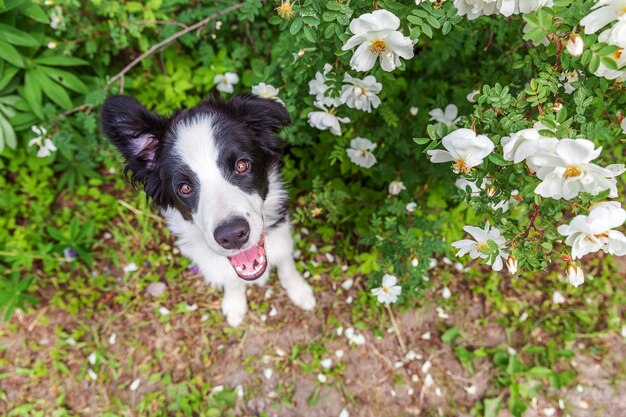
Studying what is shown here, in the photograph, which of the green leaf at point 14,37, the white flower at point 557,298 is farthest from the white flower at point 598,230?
the green leaf at point 14,37

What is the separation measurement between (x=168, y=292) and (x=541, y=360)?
9.68ft

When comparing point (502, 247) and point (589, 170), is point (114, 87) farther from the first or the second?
point (589, 170)

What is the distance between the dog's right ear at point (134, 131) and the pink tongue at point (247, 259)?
676mm

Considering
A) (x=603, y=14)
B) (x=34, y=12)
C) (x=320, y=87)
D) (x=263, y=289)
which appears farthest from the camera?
(x=263, y=289)

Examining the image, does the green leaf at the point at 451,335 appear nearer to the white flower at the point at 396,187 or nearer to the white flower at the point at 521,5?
the white flower at the point at 396,187

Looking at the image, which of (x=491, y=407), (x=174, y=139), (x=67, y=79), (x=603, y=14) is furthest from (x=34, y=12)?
(x=491, y=407)

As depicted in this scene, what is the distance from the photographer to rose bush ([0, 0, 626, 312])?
1412 mm

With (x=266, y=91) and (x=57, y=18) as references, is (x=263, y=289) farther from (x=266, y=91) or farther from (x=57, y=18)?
(x=57, y=18)

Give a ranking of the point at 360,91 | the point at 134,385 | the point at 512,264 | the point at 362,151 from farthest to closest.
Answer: the point at 134,385, the point at 362,151, the point at 360,91, the point at 512,264

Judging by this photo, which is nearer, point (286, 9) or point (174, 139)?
point (286, 9)

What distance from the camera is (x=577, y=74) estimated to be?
167cm

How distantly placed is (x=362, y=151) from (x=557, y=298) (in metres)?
1.98

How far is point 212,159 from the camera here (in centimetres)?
221

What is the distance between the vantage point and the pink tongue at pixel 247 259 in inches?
99.2
